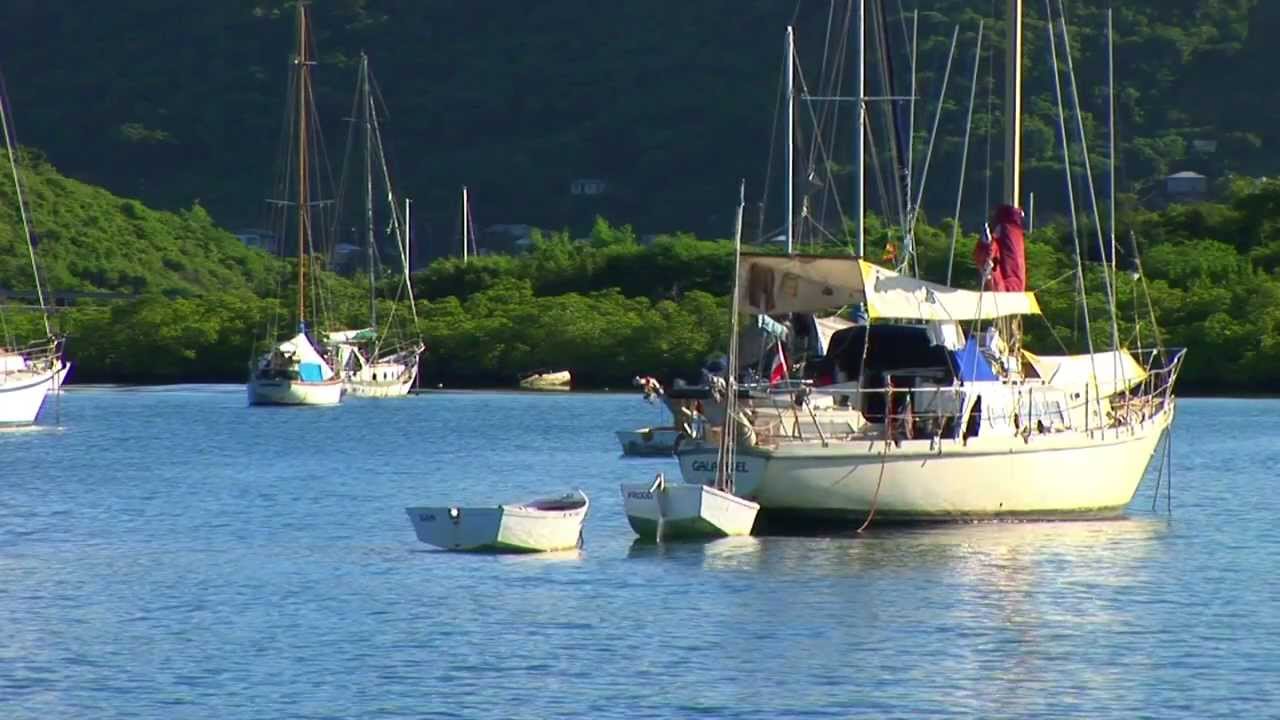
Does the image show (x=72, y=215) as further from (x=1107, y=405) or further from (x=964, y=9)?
(x=1107, y=405)

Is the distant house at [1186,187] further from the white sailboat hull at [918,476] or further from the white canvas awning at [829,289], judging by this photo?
the white canvas awning at [829,289]

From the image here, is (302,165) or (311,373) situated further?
(302,165)

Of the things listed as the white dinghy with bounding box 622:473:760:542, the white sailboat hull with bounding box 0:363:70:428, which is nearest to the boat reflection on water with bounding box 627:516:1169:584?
the white dinghy with bounding box 622:473:760:542

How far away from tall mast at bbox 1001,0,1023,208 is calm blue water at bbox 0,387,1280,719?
6244mm

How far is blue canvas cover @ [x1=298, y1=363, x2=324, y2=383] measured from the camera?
9912 cm

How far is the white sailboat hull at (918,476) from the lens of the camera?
139ft

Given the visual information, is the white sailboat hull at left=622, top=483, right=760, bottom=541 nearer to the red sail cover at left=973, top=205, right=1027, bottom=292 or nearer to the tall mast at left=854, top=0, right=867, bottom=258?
the red sail cover at left=973, top=205, right=1027, bottom=292

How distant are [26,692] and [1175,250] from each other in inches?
3651

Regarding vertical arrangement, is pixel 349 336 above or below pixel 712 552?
above

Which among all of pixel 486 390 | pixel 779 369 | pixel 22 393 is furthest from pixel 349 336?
pixel 779 369

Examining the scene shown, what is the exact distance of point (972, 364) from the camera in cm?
4450

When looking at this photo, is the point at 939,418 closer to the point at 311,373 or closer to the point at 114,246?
the point at 311,373

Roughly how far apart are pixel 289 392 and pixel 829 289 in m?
55.4

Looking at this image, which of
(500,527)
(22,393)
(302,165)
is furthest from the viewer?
(302,165)
